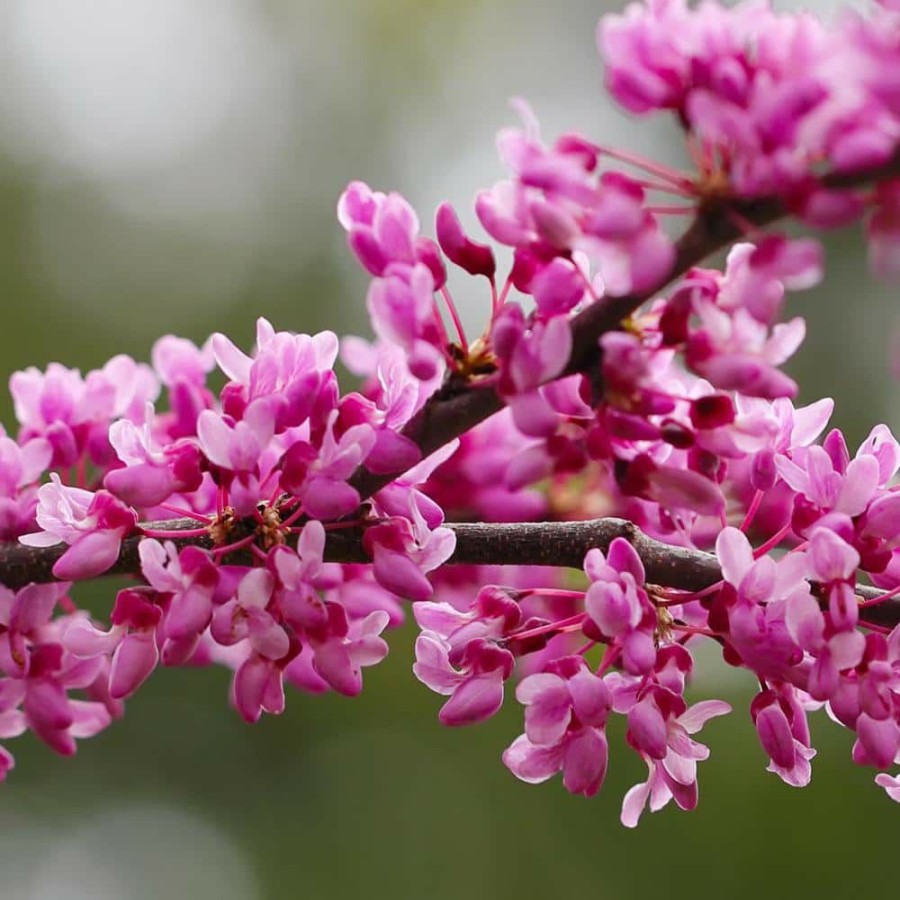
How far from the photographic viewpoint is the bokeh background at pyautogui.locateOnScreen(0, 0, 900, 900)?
6.60 m

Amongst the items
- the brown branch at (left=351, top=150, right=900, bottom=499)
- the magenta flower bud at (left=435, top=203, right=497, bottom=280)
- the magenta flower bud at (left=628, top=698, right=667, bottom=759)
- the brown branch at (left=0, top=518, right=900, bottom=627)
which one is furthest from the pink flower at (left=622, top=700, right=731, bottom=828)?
the magenta flower bud at (left=435, top=203, right=497, bottom=280)

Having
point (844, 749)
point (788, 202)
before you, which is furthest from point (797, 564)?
point (844, 749)

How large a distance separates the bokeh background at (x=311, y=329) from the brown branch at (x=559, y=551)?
4.54 meters

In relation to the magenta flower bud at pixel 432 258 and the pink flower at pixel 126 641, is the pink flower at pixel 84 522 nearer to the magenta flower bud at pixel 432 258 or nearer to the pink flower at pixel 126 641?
the pink flower at pixel 126 641

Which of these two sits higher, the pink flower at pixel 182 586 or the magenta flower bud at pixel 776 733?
the pink flower at pixel 182 586

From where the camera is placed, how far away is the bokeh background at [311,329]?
660 cm

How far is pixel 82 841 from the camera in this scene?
8000 millimetres

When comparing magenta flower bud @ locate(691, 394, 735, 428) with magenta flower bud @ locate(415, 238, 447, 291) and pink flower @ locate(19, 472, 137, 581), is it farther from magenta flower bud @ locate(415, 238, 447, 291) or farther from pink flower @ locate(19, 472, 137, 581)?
pink flower @ locate(19, 472, 137, 581)

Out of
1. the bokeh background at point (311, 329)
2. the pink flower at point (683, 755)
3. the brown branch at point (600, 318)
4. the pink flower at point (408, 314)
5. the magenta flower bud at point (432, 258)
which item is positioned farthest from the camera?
the bokeh background at point (311, 329)

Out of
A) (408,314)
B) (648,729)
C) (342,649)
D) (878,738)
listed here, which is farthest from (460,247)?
(878,738)

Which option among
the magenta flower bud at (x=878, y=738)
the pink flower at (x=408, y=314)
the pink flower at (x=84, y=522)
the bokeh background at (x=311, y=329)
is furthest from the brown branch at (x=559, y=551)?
the bokeh background at (x=311, y=329)

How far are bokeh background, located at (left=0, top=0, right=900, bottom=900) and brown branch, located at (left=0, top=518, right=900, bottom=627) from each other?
4.54 m

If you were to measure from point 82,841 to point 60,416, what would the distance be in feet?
22.3

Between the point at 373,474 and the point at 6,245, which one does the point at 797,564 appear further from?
the point at 6,245
